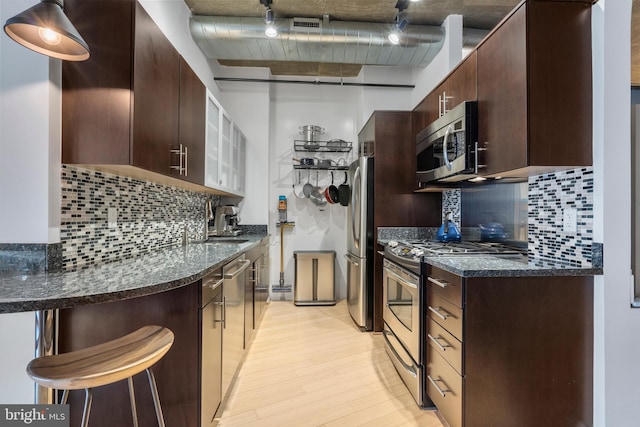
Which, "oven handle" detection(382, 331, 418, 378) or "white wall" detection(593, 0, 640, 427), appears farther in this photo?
"oven handle" detection(382, 331, 418, 378)

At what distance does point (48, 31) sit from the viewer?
1.05 meters

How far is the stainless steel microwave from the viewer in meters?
1.77

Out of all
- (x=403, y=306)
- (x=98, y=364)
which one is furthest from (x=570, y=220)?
(x=98, y=364)

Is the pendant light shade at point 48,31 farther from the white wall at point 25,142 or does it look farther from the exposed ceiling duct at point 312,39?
the exposed ceiling duct at point 312,39

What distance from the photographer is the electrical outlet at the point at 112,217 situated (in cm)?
164

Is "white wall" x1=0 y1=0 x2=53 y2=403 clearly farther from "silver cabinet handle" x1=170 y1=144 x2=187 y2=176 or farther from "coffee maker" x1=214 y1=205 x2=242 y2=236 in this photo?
"coffee maker" x1=214 y1=205 x2=242 y2=236

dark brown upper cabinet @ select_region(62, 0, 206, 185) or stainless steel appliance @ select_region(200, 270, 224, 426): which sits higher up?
dark brown upper cabinet @ select_region(62, 0, 206, 185)

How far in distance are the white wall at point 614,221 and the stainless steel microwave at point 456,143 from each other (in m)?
0.56

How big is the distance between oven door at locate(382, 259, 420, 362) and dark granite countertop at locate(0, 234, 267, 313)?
4.00ft

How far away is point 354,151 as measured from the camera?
13.3 ft

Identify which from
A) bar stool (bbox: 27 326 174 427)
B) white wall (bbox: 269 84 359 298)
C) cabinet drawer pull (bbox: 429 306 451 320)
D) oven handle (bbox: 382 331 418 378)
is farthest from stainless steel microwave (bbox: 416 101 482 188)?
white wall (bbox: 269 84 359 298)

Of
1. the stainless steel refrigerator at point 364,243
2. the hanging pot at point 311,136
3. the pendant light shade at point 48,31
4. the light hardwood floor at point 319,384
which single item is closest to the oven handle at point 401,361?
the light hardwood floor at point 319,384

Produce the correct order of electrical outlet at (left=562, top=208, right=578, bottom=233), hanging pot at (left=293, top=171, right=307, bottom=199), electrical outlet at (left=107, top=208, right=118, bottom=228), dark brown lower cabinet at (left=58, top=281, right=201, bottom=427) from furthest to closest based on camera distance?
hanging pot at (left=293, top=171, right=307, bottom=199)
electrical outlet at (left=107, top=208, right=118, bottom=228)
electrical outlet at (left=562, top=208, right=578, bottom=233)
dark brown lower cabinet at (left=58, top=281, right=201, bottom=427)

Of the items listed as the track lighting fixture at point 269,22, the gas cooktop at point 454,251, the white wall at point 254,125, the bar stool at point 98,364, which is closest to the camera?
the bar stool at point 98,364
